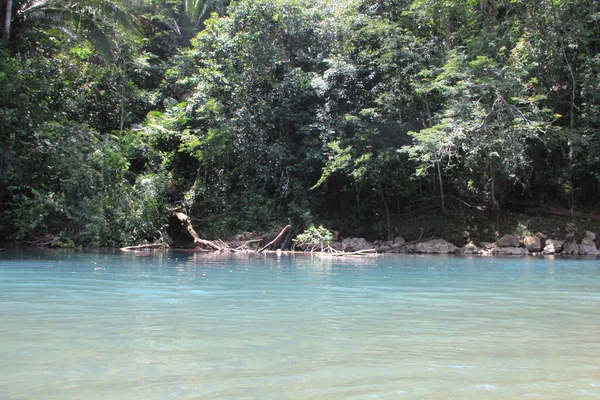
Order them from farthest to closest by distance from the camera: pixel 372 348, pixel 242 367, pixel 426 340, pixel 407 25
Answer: pixel 407 25 < pixel 426 340 < pixel 372 348 < pixel 242 367

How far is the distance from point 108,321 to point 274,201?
584 inches

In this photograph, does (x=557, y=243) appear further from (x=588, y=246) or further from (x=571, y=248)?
(x=588, y=246)

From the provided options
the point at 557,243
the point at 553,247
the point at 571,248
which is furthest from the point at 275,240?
the point at 571,248

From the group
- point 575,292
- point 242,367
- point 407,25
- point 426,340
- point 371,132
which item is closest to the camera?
point 242,367

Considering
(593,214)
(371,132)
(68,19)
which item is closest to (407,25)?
(371,132)

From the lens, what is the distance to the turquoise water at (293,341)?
2.23m

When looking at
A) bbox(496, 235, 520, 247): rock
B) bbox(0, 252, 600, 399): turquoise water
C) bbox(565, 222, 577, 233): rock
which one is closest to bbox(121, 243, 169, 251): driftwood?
bbox(0, 252, 600, 399): turquoise water

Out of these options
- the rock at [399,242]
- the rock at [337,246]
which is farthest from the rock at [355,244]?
the rock at [399,242]

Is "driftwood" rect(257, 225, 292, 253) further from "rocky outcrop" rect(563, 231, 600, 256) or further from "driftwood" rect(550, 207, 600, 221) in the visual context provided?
"driftwood" rect(550, 207, 600, 221)

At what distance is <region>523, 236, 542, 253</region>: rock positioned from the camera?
15.9 metres

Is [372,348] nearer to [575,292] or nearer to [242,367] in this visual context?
[242,367]

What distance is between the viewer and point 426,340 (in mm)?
3232

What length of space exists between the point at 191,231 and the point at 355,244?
5.45 metres

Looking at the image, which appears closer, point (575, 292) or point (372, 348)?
point (372, 348)
